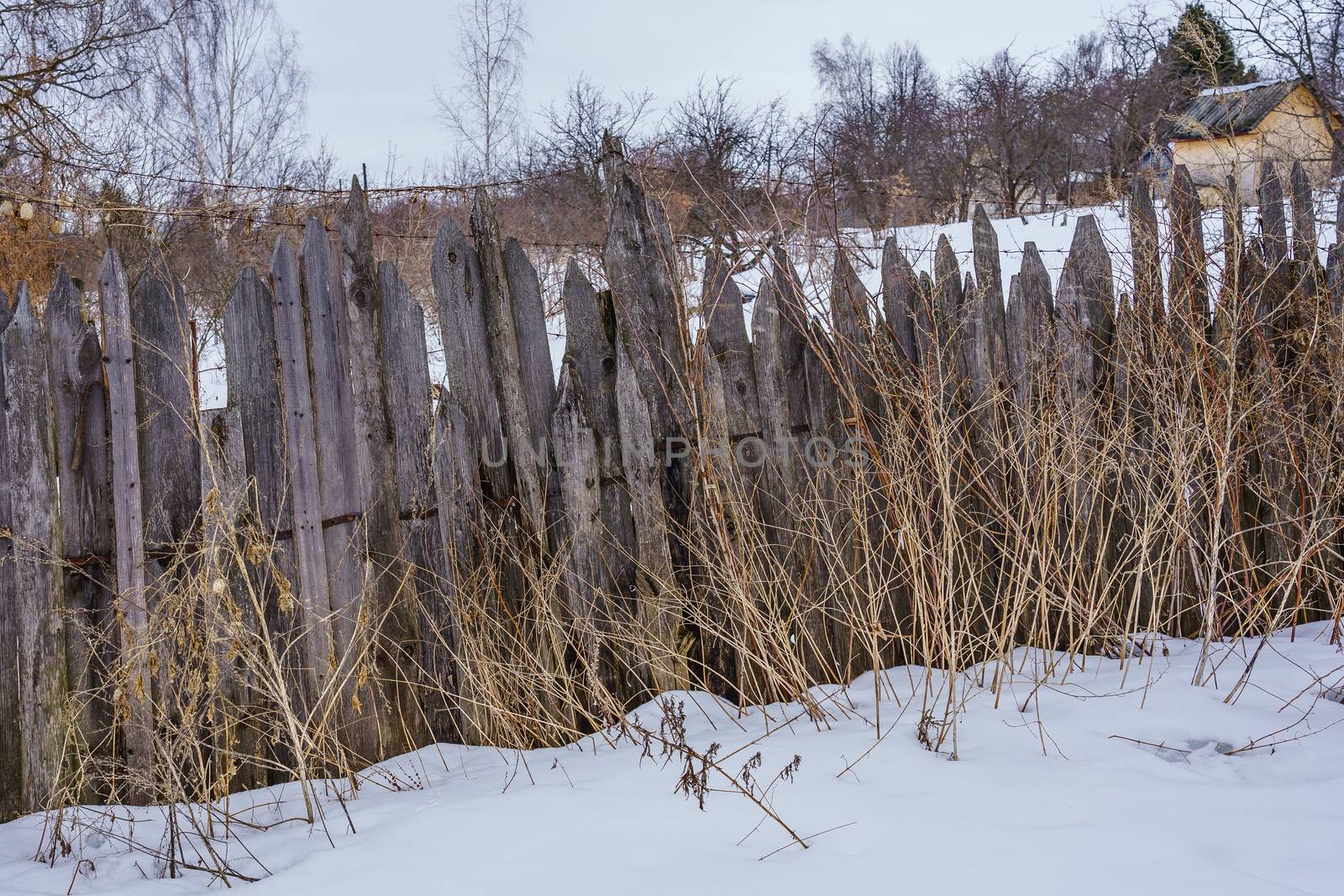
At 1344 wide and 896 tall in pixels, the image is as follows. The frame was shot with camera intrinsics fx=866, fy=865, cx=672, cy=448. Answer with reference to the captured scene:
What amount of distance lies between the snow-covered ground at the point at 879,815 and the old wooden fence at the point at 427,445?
0.26 meters

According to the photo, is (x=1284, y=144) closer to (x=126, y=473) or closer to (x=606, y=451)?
(x=606, y=451)

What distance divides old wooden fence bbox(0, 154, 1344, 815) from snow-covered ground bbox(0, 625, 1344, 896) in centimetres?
26

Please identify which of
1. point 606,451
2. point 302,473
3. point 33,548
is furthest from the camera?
point 606,451

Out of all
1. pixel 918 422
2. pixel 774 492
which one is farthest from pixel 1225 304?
pixel 774 492

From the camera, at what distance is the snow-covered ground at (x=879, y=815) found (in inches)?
62.1

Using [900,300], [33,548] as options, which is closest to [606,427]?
[900,300]

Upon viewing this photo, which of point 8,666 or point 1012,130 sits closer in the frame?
point 8,666

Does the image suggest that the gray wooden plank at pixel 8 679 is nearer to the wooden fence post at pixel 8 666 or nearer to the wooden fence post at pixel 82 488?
the wooden fence post at pixel 8 666

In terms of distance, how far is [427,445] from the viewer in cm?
247

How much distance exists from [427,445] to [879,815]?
1.52 metres

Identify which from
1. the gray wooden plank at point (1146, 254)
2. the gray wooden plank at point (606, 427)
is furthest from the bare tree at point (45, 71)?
the gray wooden plank at point (1146, 254)

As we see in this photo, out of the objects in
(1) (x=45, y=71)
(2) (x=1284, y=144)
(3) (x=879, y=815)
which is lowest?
(3) (x=879, y=815)

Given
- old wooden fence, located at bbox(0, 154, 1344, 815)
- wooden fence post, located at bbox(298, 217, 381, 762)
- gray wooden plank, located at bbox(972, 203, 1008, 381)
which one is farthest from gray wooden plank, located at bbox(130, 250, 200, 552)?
gray wooden plank, located at bbox(972, 203, 1008, 381)

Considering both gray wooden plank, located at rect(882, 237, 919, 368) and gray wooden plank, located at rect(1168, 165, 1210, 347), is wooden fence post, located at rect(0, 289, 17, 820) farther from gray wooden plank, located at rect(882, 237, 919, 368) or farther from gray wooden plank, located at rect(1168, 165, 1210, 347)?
gray wooden plank, located at rect(1168, 165, 1210, 347)
